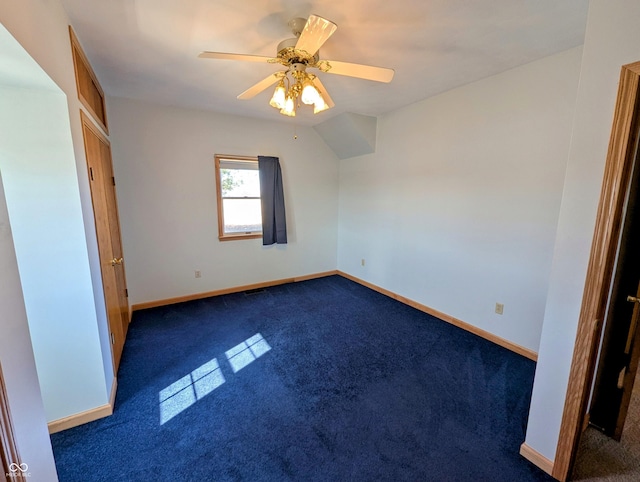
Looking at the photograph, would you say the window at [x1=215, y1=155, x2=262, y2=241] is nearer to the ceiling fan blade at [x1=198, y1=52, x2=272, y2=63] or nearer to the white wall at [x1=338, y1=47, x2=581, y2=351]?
the white wall at [x1=338, y1=47, x2=581, y2=351]

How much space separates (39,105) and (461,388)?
322 centimetres

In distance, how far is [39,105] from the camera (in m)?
1.42

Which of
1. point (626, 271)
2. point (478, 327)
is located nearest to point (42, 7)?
point (626, 271)

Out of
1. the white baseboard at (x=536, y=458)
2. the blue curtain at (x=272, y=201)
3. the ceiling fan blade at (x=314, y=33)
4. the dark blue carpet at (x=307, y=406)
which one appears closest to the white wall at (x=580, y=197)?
the white baseboard at (x=536, y=458)

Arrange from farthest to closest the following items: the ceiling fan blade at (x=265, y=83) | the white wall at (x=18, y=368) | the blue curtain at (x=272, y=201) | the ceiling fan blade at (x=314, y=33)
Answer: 1. the blue curtain at (x=272, y=201)
2. the ceiling fan blade at (x=265, y=83)
3. the ceiling fan blade at (x=314, y=33)
4. the white wall at (x=18, y=368)

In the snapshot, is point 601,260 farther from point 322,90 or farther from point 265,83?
point 265,83

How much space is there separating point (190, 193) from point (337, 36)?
2.66 metres

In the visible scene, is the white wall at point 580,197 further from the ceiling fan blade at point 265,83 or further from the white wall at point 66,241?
the white wall at point 66,241

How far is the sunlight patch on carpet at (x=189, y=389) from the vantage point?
1.88 m

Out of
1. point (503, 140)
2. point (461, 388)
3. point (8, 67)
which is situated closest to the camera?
point (8, 67)

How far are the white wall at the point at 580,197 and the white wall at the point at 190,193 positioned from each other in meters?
3.53

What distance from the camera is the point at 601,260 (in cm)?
120

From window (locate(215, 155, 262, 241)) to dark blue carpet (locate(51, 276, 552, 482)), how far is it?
4.66ft

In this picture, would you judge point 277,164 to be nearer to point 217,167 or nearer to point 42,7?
point 217,167
